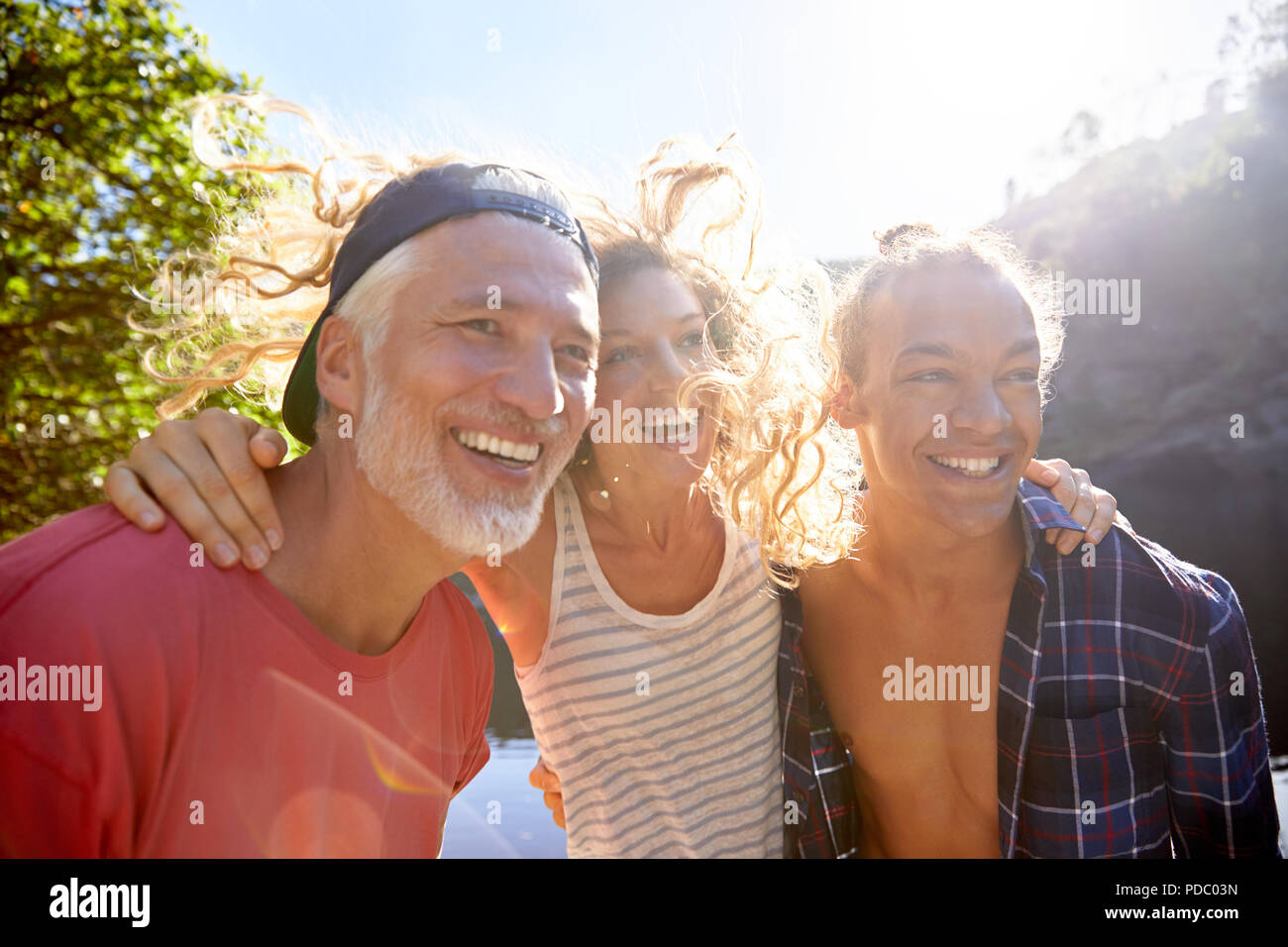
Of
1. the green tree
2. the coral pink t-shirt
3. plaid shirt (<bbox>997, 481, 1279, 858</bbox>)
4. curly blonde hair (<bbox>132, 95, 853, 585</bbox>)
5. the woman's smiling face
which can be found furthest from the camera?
the green tree

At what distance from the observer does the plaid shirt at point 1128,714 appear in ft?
8.50

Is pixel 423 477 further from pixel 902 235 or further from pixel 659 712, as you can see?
pixel 902 235

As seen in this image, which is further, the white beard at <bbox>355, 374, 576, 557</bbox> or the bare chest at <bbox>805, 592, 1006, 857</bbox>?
the bare chest at <bbox>805, 592, 1006, 857</bbox>

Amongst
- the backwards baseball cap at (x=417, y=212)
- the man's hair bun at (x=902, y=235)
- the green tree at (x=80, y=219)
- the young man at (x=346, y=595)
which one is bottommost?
the young man at (x=346, y=595)

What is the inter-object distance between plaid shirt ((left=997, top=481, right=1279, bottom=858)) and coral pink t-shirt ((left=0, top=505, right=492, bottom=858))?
1.94m

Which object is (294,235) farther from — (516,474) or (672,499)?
(672,499)

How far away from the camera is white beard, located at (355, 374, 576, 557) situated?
213 centimetres

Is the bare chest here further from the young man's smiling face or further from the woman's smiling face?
the woman's smiling face

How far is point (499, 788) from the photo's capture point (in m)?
7.81

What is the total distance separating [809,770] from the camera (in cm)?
294

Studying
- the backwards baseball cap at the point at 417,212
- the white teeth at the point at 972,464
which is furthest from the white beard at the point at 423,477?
the white teeth at the point at 972,464

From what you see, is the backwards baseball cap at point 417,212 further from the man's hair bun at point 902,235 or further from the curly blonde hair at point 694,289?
the man's hair bun at point 902,235

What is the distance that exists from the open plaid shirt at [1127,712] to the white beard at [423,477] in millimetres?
1843

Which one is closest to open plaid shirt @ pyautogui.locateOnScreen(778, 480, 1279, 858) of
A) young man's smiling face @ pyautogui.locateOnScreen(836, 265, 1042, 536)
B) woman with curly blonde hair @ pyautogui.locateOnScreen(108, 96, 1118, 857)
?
young man's smiling face @ pyautogui.locateOnScreen(836, 265, 1042, 536)
